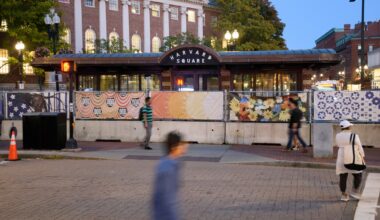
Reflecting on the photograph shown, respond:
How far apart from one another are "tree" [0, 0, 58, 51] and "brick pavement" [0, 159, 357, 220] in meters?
25.1

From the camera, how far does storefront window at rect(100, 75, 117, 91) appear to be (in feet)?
92.3

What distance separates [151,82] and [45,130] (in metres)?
10.5

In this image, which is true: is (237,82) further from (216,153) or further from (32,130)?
(32,130)

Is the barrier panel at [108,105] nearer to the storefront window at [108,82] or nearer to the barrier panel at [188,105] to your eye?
the barrier panel at [188,105]

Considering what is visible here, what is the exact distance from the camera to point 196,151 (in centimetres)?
1755

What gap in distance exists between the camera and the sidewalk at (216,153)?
50.8ft

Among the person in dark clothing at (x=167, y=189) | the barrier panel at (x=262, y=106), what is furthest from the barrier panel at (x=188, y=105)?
the person in dark clothing at (x=167, y=189)

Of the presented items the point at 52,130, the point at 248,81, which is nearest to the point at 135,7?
the point at 248,81

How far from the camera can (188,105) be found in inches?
786

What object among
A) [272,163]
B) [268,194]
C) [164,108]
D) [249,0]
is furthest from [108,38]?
[268,194]

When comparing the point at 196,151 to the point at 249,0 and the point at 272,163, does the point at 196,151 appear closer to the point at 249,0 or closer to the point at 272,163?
the point at 272,163

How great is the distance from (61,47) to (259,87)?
62.7 ft

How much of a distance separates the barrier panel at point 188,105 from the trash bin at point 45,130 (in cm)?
390

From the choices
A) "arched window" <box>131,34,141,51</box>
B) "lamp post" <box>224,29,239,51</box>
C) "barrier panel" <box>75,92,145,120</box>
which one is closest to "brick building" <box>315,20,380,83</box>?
"arched window" <box>131,34,141,51</box>
